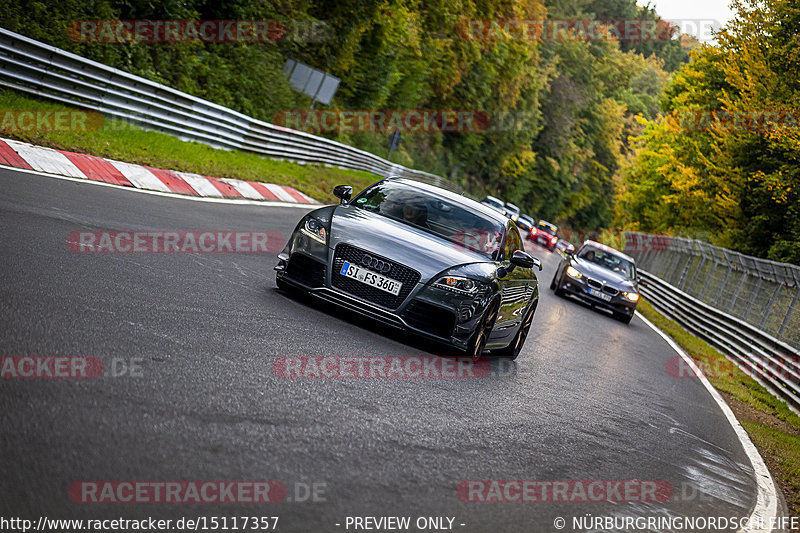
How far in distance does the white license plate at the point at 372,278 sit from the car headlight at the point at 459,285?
36cm

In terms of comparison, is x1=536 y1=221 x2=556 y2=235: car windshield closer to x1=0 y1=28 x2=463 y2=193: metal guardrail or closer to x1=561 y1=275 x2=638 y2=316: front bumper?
x1=0 y1=28 x2=463 y2=193: metal guardrail

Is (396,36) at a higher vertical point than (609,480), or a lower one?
higher

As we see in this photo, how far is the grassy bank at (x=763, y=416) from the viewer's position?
877 centimetres

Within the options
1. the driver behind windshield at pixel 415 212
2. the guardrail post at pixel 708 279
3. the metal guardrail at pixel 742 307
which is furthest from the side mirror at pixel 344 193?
the guardrail post at pixel 708 279

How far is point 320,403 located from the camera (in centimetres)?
598

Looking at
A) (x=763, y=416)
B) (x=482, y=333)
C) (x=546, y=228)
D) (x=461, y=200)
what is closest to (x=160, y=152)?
(x=461, y=200)

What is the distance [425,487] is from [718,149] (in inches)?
1307

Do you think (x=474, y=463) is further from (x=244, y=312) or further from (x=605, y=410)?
(x=605, y=410)

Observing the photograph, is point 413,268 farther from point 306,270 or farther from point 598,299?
point 598,299

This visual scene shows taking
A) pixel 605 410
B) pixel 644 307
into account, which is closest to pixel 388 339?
pixel 605 410

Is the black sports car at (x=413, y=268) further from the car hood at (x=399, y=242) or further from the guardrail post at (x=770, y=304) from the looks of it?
the guardrail post at (x=770, y=304)

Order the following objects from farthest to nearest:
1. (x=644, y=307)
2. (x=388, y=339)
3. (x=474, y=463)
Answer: (x=644, y=307) < (x=388, y=339) < (x=474, y=463)

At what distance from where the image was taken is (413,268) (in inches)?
334

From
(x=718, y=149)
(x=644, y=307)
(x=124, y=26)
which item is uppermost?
(x=718, y=149)
